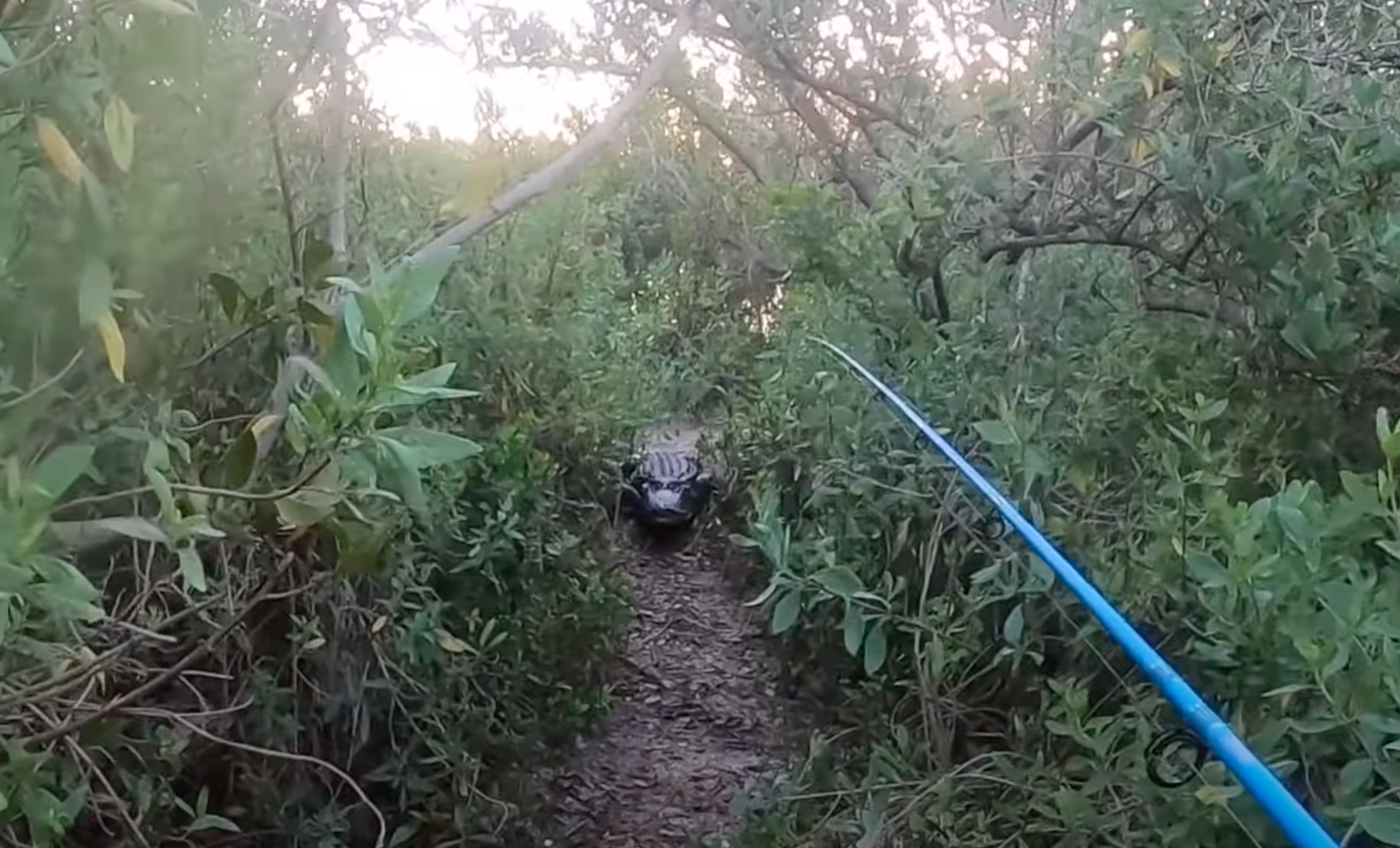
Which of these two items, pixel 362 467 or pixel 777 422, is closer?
pixel 362 467

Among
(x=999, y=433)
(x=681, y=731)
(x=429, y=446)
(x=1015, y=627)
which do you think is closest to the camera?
(x=429, y=446)

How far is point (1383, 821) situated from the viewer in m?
1.19

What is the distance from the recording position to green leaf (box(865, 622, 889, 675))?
2342 millimetres

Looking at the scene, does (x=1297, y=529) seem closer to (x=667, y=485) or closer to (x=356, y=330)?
(x=356, y=330)

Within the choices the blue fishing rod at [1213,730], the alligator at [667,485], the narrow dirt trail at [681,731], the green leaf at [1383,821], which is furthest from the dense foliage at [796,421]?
the alligator at [667,485]

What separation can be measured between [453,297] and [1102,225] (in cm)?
187

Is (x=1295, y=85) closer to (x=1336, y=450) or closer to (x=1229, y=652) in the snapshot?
(x=1336, y=450)

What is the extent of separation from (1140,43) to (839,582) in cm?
98

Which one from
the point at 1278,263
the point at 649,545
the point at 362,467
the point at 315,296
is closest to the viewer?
the point at 362,467

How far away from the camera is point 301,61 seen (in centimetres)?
206

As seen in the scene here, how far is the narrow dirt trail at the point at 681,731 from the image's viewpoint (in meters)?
4.02

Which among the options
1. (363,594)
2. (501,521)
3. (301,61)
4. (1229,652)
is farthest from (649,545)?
(1229,652)

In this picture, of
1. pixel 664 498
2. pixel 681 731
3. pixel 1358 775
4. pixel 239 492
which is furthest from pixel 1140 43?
pixel 664 498

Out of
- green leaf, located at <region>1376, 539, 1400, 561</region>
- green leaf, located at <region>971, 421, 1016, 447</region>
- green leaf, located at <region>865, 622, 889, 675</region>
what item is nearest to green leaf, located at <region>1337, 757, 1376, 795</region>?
green leaf, located at <region>1376, 539, 1400, 561</region>
